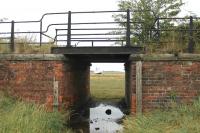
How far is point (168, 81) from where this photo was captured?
1470cm

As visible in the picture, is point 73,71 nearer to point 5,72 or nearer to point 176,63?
point 5,72

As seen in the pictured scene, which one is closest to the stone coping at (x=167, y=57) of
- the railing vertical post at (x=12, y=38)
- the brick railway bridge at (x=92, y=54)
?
the brick railway bridge at (x=92, y=54)

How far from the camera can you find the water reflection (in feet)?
49.4

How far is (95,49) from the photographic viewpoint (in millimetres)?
15320

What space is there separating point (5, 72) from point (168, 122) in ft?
21.7

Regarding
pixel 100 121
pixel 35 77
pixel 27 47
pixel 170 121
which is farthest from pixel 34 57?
pixel 170 121

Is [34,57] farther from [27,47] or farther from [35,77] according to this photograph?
[27,47]

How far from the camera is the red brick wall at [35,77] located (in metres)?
15.4

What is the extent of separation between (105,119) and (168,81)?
172 inches

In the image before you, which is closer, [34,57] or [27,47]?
[34,57]

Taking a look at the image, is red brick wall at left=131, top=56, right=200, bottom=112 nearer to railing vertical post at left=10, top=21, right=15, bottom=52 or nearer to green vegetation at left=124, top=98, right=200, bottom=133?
green vegetation at left=124, top=98, right=200, bottom=133

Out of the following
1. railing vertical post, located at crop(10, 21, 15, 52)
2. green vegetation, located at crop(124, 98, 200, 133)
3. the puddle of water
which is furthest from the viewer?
railing vertical post, located at crop(10, 21, 15, 52)

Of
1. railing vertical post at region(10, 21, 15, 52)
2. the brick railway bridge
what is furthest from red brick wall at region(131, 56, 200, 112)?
railing vertical post at region(10, 21, 15, 52)

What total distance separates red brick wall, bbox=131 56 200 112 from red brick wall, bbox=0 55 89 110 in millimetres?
2723
